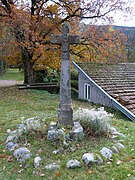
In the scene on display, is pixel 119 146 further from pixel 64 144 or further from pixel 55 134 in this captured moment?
pixel 55 134

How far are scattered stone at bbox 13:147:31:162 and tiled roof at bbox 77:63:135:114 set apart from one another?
23.9ft

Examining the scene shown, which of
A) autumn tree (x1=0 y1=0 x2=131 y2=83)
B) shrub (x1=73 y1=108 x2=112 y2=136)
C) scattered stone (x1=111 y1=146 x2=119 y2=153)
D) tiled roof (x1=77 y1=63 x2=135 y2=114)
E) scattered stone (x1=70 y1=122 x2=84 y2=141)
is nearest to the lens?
scattered stone (x1=111 y1=146 x2=119 y2=153)

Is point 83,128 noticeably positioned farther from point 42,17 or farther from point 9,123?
point 42,17

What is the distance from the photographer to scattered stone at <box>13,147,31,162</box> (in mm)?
4836

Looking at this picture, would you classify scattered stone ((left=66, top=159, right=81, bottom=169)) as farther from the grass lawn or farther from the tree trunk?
the tree trunk

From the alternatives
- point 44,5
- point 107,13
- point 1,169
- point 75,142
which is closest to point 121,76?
point 107,13

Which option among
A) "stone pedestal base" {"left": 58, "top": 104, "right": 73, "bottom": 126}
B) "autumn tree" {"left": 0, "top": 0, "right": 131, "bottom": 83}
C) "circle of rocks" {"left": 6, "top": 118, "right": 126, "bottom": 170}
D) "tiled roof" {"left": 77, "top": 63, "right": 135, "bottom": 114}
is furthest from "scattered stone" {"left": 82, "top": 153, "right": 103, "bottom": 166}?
"autumn tree" {"left": 0, "top": 0, "right": 131, "bottom": 83}

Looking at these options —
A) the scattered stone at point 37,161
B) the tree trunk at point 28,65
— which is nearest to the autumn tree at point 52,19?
the tree trunk at point 28,65

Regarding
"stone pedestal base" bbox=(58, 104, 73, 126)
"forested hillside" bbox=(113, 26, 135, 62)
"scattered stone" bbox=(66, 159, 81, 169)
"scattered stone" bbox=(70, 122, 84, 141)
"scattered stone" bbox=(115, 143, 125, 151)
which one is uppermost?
"forested hillside" bbox=(113, 26, 135, 62)

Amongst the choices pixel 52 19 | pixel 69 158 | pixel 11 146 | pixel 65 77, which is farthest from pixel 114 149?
pixel 52 19

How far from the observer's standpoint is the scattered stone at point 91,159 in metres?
4.46

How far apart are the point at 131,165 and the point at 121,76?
11271 mm

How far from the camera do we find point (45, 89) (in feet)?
61.9

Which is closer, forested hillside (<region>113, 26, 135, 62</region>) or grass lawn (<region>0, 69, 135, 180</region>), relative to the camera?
grass lawn (<region>0, 69, 135, 180</region>)
